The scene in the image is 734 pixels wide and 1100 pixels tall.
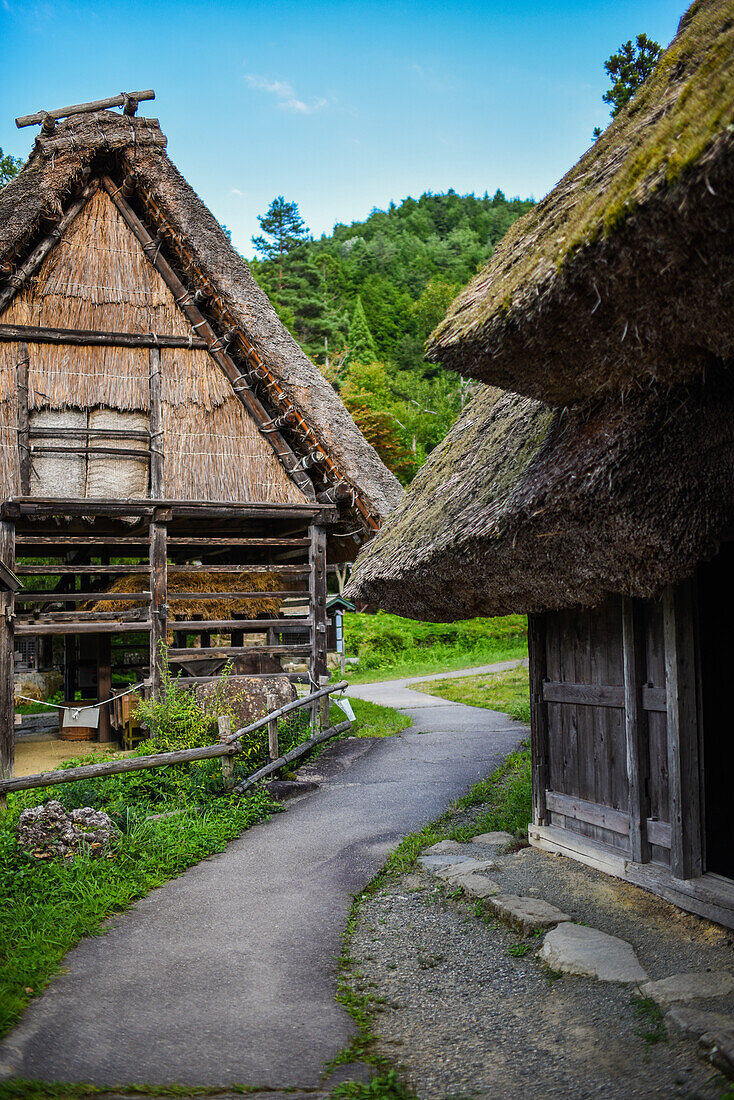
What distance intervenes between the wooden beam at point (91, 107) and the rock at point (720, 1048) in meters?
13.3

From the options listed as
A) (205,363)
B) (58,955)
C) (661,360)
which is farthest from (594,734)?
(205,363)

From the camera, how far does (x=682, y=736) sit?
16.2ft

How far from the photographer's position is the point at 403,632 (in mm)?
31844

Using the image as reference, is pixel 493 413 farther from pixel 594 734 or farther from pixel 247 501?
pixel 247 501

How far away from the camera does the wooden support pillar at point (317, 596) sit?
12.5m

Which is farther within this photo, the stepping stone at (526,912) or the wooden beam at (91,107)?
the wooden beam at (91,107)

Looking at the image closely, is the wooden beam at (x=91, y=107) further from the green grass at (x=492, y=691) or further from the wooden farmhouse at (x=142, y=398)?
the green grass at (x=492, y=691)

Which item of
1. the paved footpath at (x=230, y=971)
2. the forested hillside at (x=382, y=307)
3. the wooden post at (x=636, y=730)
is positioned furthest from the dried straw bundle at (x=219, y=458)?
the forested hillside at (x=382, y=307)

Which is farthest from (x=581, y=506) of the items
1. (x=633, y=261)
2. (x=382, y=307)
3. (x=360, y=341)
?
(x=382, y=307)

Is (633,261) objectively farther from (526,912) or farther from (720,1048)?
(526,912)

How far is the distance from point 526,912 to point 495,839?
205 cm

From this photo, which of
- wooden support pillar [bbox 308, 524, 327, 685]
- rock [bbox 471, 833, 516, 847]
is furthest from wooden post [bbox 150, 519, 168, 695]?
rock [bbox 471, 833, 516, 847]

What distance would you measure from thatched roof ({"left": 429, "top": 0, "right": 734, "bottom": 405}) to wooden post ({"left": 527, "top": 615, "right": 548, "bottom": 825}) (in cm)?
289

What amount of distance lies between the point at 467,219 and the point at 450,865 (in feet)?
229
